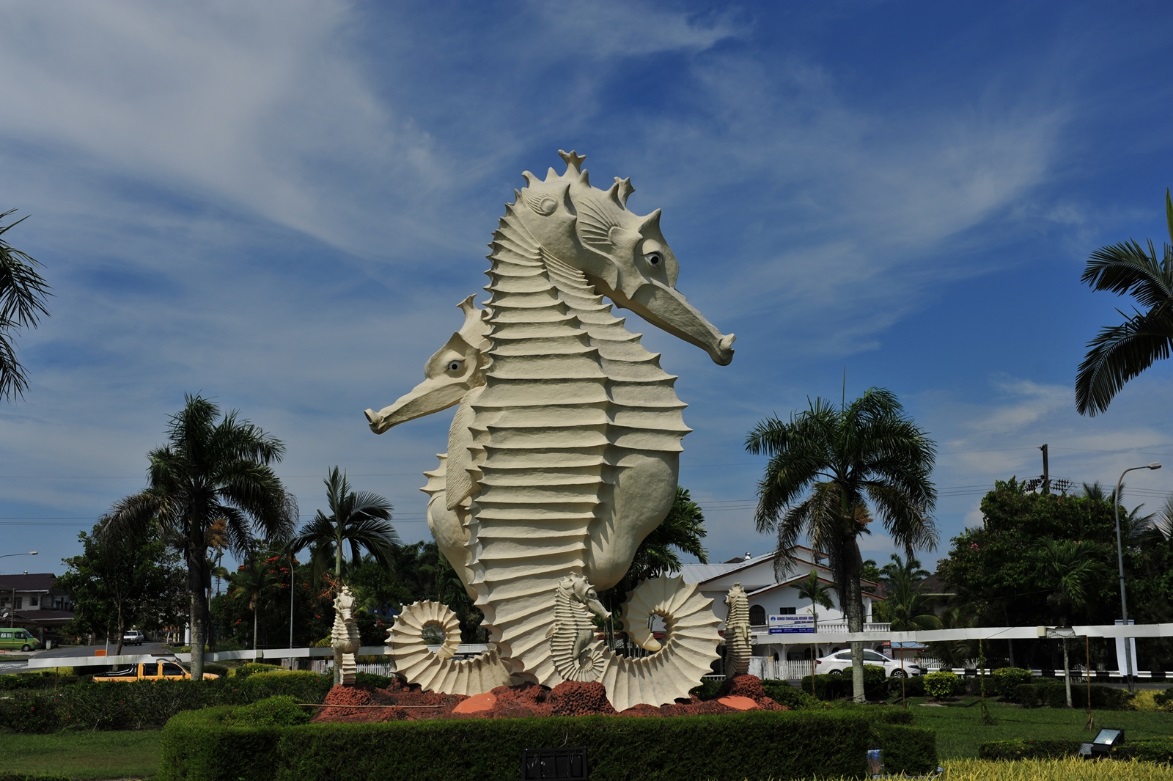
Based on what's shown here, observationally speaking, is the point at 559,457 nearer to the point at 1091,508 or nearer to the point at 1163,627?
the point at 1163,627

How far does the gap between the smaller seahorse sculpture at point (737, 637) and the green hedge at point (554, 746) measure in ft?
7.62

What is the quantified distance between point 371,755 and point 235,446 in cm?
1463

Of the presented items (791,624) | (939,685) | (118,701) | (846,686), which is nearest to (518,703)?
(118,701)

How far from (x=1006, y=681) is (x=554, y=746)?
67.4 ft

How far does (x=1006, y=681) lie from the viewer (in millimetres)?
27234

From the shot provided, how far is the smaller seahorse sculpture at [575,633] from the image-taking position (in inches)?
460

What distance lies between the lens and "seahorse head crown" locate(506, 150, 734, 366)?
13.6 meters

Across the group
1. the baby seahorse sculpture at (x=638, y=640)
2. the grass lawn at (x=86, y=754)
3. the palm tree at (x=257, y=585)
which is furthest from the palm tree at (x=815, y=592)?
the baby seahorse sculpture at (x=638, y=640)

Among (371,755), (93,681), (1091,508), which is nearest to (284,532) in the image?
(93,681)

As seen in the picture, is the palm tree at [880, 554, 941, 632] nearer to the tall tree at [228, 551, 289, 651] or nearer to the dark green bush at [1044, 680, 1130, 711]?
the dark green bush at [1044, 680, 1130, 711]

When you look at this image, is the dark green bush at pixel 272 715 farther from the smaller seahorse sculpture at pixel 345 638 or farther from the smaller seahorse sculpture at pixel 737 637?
the smaller seahorse sculpture at pixel 737 637

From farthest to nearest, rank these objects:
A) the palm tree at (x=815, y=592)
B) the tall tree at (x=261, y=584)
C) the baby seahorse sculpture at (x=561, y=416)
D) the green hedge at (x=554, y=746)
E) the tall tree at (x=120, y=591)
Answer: the palm tree at (x=815, y=592), the tall tree at (x=261, y=584), the tall tree at (x=120, y=591), the baby seahorse sculpture at (x=561, y=416), the green hedge at (x=554, y=746)

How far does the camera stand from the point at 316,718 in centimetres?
1229

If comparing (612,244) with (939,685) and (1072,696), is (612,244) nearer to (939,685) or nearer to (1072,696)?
(1072,696)
